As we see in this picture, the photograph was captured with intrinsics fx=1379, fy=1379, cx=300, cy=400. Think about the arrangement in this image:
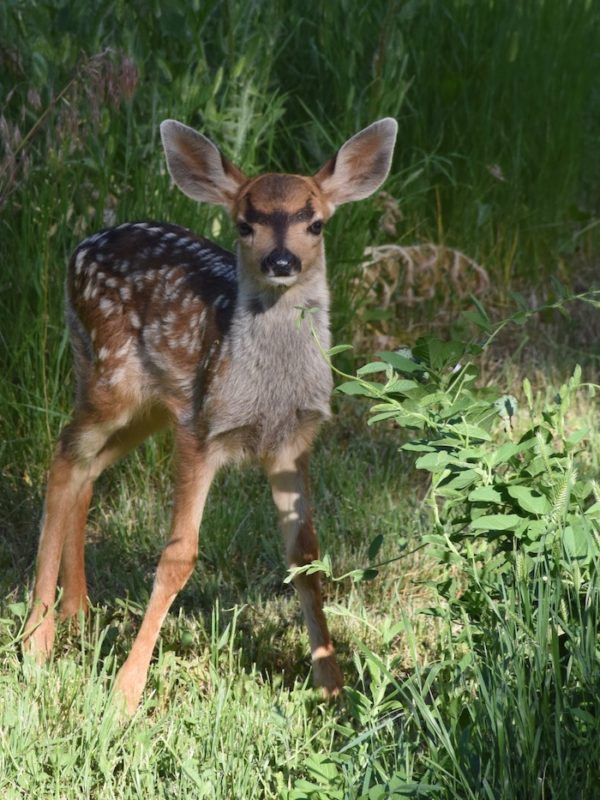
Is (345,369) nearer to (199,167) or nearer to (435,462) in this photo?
(199,167)

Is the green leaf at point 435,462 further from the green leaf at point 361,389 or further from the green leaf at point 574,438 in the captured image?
the green leaf at point 574,438

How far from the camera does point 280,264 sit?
371 cm

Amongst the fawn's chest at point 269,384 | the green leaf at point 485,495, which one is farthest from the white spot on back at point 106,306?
the green leaf at point 485,495

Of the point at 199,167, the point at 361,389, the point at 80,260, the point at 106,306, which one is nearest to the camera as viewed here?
the point at 361,389

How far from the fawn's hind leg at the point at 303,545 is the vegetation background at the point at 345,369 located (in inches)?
4.0

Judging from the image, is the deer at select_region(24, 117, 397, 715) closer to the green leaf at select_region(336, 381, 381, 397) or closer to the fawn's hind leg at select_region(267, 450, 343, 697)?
the fawn's hind leg at select_region(267, 450, 343, 697)

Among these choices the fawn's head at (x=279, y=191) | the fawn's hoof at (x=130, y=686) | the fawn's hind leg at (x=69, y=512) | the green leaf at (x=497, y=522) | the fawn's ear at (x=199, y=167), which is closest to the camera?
the green leaf at (x=497, y=522)

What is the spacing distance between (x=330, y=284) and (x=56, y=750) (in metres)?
2.87

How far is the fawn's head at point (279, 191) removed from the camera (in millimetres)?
3871

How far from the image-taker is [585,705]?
2855mm

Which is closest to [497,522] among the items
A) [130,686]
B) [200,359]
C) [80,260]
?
[130,686]

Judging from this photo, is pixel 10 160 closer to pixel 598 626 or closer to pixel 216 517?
pixel 216 517

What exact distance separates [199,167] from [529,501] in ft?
5.61

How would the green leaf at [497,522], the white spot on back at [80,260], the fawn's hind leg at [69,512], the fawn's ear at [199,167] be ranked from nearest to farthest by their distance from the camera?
the green leaf at [497,522]
the fawn's ear at [199,167]
the fawn's hind leg at [69,512]
the white spot on back at [80,260]
